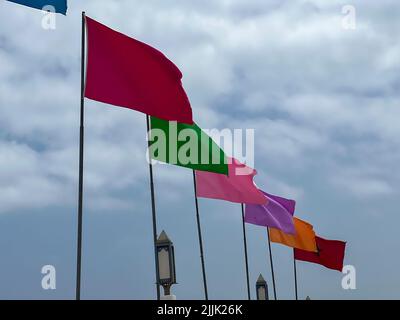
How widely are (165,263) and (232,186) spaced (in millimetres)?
9166

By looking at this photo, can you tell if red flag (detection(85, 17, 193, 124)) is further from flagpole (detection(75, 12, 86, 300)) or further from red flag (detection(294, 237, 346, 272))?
red flag (detection(294, 237, 346, 272))

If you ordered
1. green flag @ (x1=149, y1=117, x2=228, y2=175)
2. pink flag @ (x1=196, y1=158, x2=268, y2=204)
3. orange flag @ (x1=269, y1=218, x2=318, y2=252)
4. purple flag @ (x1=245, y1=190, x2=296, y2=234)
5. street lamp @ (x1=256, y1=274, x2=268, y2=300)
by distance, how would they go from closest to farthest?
green flag @ (x1=149, y1=117, x2=228, y2=175), pink flag @ (x1=196, y1=158, x2=268, y2=204), purple flag @ (x1=245, y1=190, x2=296, y2=234), orange flag @ (x1=269, y1=218, x2=318, y2=252), street lamp @ (x1=256, y1=274, x2=268, y2=300)

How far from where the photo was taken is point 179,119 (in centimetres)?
1973

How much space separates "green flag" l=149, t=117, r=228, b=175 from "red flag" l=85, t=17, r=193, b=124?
2.95 metres

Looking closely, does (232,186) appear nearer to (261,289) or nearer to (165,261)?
(165,261)

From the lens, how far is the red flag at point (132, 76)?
18.4 metres

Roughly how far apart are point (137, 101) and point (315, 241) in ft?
→ 74.3

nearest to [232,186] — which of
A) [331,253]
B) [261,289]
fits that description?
[261,289]

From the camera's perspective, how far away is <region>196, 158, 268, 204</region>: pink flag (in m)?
28.0

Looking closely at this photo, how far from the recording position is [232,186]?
28.2 meters

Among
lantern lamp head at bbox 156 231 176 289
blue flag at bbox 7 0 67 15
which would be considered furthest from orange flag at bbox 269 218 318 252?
blue flag at bbox 7 0 67 15

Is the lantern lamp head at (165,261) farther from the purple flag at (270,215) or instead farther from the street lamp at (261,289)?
the street lamp at (261,289)

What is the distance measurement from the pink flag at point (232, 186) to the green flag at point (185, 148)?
4.57 m
